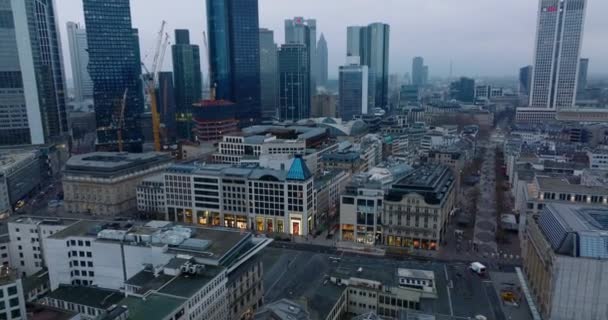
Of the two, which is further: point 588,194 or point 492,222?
point 492,222

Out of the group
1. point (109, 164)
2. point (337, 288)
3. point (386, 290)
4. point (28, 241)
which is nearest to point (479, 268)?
point (386, 290)

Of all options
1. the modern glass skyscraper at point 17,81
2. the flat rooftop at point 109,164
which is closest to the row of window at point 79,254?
the flat rooftop at point 109,164

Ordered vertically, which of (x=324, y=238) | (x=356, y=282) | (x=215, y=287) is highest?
(x=215, y=287)

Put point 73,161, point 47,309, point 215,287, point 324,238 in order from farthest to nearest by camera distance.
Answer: point 73,161, point 324,238, point 47,309, point 215,287

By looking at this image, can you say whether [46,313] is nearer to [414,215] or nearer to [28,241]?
[28,241]

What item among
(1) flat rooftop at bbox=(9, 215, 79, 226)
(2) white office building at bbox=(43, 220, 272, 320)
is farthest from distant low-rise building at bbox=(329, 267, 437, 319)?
(1) flat rooftop at bbox=(9, 215, 79, 226)

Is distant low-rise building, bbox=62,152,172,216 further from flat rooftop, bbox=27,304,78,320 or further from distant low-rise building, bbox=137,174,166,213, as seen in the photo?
flat rooftop, bbox=27,304,78,320

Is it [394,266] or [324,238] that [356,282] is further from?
[324,238]

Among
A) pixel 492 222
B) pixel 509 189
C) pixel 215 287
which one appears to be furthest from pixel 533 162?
pixel 215 287
